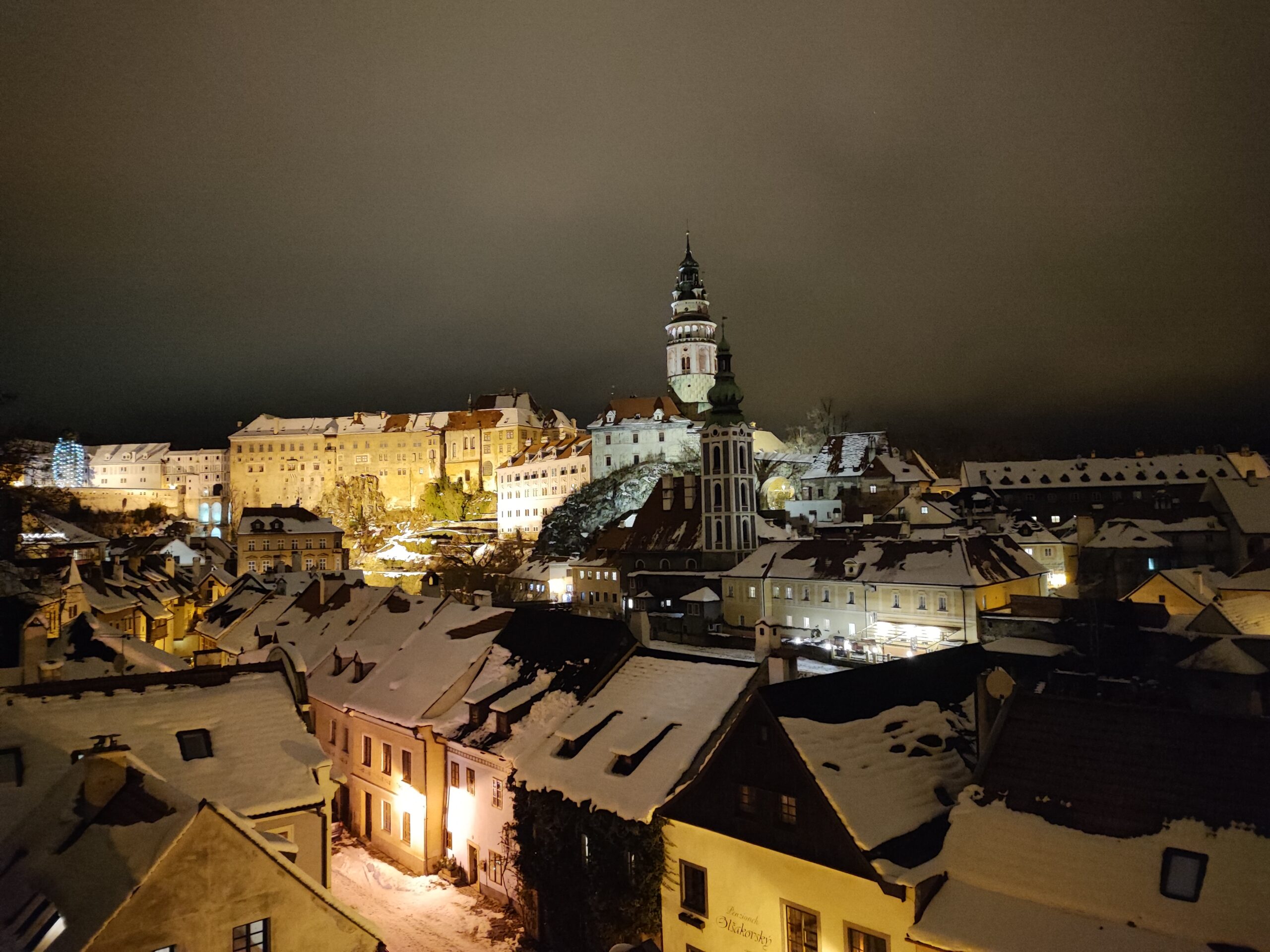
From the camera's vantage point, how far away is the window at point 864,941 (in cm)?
1289

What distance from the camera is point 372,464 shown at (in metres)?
140

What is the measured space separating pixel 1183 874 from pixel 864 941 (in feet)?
15.7

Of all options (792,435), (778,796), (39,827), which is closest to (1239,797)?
(778,796)

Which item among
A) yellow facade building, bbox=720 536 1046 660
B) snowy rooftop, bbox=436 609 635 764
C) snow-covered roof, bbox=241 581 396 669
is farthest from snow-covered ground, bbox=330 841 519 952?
yellow facade building, bbox=720 536 1046 660

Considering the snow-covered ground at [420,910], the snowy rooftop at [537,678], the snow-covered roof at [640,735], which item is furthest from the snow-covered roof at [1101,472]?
the snow-covered ground at [420,910]

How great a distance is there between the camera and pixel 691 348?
117m

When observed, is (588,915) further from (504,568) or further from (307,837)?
(504,568)

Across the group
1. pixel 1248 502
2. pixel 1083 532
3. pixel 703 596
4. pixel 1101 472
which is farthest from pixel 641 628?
pixel 1101 472

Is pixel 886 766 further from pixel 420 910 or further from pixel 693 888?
pixel 420 910

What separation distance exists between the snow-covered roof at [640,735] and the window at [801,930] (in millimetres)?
3370

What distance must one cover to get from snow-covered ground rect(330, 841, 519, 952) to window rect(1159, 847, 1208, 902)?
13759 millimetres

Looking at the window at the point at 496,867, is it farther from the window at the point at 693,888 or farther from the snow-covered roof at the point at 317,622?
the snow-covered roof at the point at 317,622

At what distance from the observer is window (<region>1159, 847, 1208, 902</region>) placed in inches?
427

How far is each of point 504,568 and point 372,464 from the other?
56.3 meters
